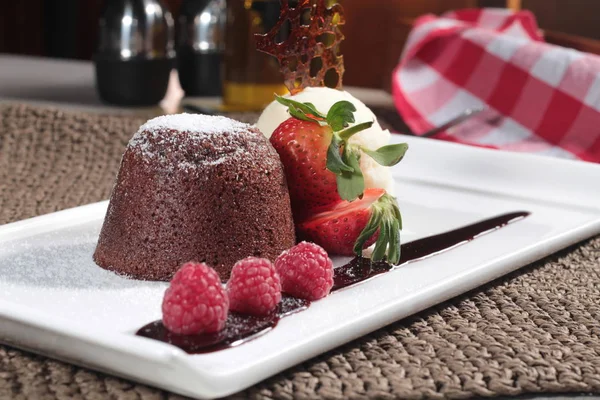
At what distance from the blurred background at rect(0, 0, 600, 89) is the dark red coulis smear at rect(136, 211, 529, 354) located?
1266mm

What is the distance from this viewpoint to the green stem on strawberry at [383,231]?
1300 mm

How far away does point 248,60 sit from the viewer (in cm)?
256

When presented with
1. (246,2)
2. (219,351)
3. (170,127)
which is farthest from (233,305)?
(246,2)

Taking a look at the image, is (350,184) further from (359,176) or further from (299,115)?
(299,115)

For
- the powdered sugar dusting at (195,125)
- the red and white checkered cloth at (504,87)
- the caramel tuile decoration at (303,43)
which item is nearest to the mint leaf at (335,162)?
the powdered sugar dusting at (195,125)

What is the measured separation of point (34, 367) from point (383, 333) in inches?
15.5

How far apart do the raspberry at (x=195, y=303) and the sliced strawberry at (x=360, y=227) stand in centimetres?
35

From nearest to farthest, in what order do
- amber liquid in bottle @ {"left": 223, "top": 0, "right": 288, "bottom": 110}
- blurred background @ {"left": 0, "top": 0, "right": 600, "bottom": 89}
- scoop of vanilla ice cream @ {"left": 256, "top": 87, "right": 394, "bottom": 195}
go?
scoop of vanilla ice cream @ {"left": 256, "top": 87, "right": 394, "bottom": 195} < amber liquid in bottle @ {"left": 223, "top": 0, "right": 288, "bottom": 110} < blurred background @ {"left": 0, "top": 0, "right": 600, "bottom": 89}

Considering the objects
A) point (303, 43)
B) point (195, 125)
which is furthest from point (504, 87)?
point (195, 125)

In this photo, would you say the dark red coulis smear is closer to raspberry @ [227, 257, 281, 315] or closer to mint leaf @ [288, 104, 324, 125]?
raspberry @ [227, 257, 281, 315]

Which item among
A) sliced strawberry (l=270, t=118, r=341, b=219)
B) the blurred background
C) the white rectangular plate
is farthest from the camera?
the blurred background

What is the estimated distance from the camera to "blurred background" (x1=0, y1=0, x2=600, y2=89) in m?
3.20

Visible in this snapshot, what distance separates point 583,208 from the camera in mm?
1695

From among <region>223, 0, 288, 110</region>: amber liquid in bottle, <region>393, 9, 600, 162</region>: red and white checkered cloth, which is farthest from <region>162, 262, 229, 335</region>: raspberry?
<region>223, 0, 288, 110</region>: amber liquid in bottle
